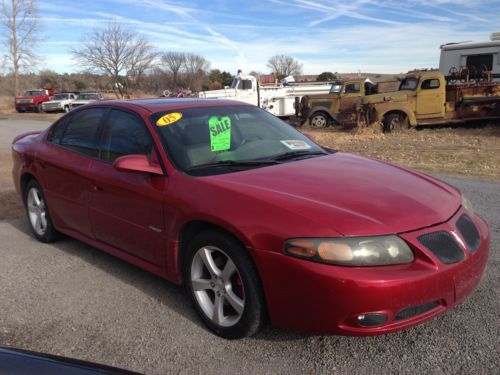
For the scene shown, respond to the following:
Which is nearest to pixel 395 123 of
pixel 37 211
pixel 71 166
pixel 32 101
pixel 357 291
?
pixel 37 211

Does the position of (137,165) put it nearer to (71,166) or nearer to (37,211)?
(71,166)

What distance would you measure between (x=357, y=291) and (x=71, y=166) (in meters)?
2.99

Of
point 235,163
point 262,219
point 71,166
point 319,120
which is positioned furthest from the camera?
point 319,120

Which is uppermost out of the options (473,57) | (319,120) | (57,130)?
(473,57)

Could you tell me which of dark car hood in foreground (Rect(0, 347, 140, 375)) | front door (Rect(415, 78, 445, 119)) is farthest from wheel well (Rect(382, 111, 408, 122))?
dark car hood in foreground (Rect(0, 347, 140, 375))

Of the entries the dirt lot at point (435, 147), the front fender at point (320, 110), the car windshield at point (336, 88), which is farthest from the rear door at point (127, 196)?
the car windshield at point (336, 88)

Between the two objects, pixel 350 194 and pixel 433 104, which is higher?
pixel 350 194

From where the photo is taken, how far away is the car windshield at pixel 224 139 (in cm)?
352

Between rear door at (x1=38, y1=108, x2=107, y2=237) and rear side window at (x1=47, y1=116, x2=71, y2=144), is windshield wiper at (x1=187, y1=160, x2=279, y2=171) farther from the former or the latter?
Answer: rear side window at (x1=47, y1=116, x2=71, y2=144)

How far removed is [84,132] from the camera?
4.44 m

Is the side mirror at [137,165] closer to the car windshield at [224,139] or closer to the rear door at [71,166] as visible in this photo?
the car windshield at [224,139]

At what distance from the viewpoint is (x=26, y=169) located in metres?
5.16

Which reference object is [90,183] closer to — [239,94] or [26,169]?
[26,169]

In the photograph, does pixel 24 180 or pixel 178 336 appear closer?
pixel 178 336
